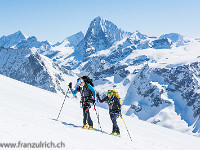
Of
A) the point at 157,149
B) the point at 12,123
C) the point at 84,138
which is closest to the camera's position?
the point at 12,123

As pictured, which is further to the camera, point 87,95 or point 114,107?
point 114,107

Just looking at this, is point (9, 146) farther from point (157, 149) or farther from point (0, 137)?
point (157, 149)

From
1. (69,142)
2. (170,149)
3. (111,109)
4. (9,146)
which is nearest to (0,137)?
(9,146)

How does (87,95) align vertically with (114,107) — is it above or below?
above

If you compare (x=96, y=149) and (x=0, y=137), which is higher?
(x=0, y=137)

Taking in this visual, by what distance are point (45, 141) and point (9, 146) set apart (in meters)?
1.37

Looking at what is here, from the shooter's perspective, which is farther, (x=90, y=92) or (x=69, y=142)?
(x=90, y=92)

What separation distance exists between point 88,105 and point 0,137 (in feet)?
19.8

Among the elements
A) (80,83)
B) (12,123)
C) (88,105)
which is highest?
(80,83)

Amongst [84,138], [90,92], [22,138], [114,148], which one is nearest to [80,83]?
[90,92]

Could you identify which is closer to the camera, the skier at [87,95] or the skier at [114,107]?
the skier at [87,95]

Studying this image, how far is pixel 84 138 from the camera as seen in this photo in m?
9.65

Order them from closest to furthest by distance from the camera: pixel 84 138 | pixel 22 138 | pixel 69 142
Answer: pixel 22 138, pixel 69 142, pixel 84 138

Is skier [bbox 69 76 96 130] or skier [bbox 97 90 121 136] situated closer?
skier [bbox 69 76 96 130]
